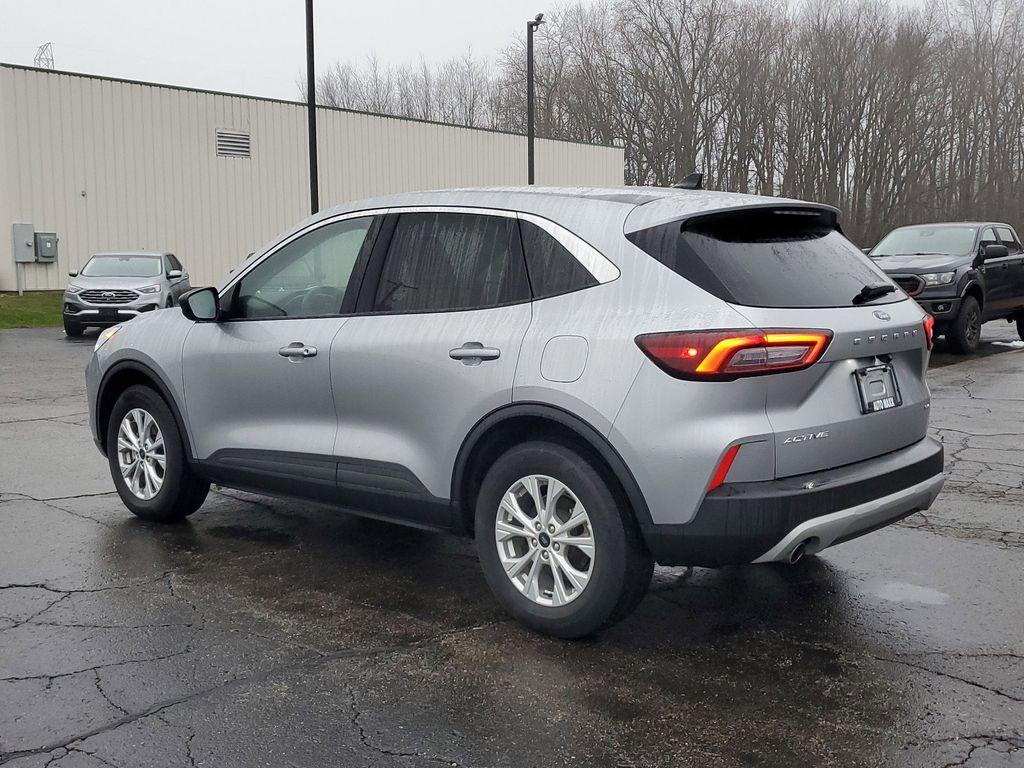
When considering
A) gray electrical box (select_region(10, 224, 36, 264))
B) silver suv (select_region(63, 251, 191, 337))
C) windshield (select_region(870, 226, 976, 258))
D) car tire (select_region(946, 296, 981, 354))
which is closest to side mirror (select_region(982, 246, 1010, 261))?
windshield (select_region(870, 226, 976, 258))

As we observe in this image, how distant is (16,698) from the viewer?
357 centimetres

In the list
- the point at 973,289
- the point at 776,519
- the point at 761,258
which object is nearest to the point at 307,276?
the point at 761,258

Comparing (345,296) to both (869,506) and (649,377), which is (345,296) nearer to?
(649,377)

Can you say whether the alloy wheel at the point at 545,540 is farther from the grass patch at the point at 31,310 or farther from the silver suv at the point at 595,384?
the grass patch at the point at 31,310

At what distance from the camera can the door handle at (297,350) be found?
16.2 feet

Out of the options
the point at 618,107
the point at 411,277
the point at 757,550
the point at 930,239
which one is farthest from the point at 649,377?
the point at 618,107

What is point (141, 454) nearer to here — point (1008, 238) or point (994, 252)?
point (994, 252)

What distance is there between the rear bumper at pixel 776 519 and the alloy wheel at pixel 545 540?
29 cm

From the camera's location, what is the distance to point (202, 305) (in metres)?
5.43

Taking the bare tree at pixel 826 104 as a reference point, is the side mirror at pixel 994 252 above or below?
below

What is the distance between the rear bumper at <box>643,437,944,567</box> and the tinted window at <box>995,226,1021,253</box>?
13.6 meters

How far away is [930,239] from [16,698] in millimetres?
14628

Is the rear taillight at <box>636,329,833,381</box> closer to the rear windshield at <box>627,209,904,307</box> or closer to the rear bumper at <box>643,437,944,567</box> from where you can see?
the rear windshield at <box>627,209,904,307</box>

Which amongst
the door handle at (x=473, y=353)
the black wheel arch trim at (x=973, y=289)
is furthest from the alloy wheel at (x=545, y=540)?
the black wheel arch trim at (x=973, y=289)
